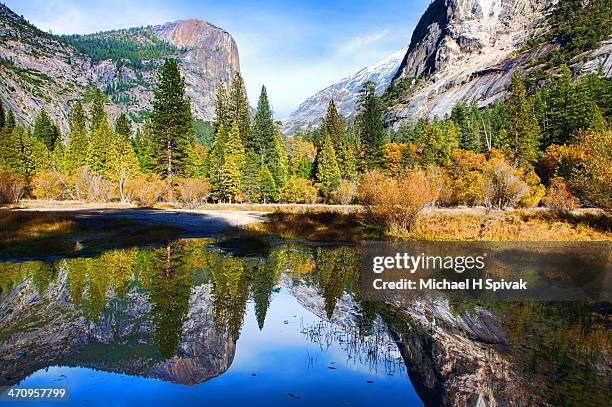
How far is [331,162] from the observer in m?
65.8

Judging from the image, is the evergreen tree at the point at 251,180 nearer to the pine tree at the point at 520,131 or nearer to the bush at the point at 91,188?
the bush at the point at 91,188

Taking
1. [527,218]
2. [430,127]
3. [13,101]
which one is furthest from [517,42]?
[13,101]

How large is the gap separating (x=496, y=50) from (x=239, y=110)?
138 m

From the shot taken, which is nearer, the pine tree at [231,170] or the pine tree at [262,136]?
the pine tree at [231,170]

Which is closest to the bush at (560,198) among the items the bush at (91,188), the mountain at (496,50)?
the bush at (91,188)

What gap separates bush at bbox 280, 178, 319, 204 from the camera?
6475 cm

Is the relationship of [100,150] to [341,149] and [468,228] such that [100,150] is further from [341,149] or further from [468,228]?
[468,228]

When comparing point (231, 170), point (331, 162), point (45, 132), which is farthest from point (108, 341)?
point (45, 132)

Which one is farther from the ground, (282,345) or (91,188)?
(91,188)

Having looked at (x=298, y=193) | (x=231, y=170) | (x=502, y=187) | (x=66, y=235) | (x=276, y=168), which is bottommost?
(x=66, y=235)

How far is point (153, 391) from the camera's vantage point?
22.4 feet

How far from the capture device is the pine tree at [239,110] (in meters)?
69.9

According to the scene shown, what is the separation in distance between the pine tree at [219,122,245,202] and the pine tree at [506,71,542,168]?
1501 inches

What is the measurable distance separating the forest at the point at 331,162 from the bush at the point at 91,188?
136mm
